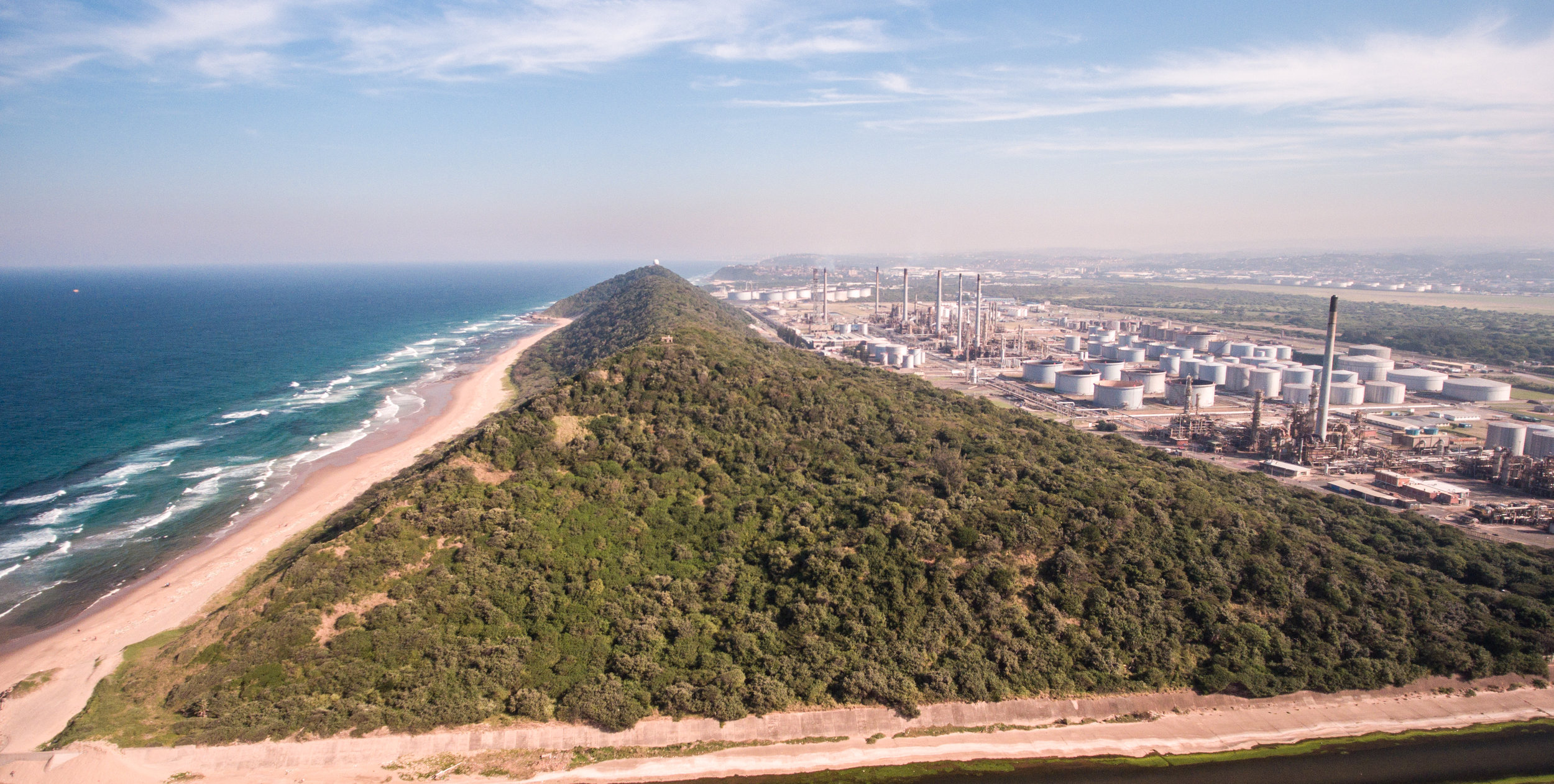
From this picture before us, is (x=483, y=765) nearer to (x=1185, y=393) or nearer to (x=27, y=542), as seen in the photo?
(x=27, y=542)

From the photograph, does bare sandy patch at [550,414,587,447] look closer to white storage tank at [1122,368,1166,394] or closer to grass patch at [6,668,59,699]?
grass patch at [6,668,59,699]

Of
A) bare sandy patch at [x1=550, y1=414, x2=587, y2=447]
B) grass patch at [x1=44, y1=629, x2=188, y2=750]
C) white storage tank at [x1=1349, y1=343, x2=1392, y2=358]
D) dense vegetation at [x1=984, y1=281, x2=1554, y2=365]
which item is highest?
bare sandy patch at [x1=550, y1=414, x2=587, y2=447]

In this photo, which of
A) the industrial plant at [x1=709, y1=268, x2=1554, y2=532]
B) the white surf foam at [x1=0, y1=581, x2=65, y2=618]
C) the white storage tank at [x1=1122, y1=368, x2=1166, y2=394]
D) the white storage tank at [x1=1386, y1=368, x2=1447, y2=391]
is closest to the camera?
the white surf foam at [x1=0, y1=581, x2=65, y2=618]

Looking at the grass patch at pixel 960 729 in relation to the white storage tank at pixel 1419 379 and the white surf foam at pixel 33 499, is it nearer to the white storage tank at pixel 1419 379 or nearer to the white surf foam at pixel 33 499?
the white surf foam at pixel 33 499

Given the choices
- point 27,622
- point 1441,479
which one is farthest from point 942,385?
point 27,622

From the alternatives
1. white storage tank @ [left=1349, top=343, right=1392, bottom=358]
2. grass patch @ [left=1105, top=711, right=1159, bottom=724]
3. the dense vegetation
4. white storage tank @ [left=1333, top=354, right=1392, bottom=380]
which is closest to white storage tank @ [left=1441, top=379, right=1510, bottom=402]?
white storage tank @ [left=1333, top=354, right=1392, bottom=380]

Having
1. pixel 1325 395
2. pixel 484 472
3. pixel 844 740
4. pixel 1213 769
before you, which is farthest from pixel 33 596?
pixel 1325 395

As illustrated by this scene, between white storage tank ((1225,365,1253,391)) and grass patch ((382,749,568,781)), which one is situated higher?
white storage tank ((1225,365,1253,391))

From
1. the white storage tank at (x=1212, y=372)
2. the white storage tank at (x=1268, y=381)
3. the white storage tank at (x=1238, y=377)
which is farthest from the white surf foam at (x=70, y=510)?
the white storage tank at (x=1238, y=377)

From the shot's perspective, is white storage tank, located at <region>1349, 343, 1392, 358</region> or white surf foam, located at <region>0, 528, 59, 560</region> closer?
white surf foam, located at <region>0, 528, 59, 560</region>
